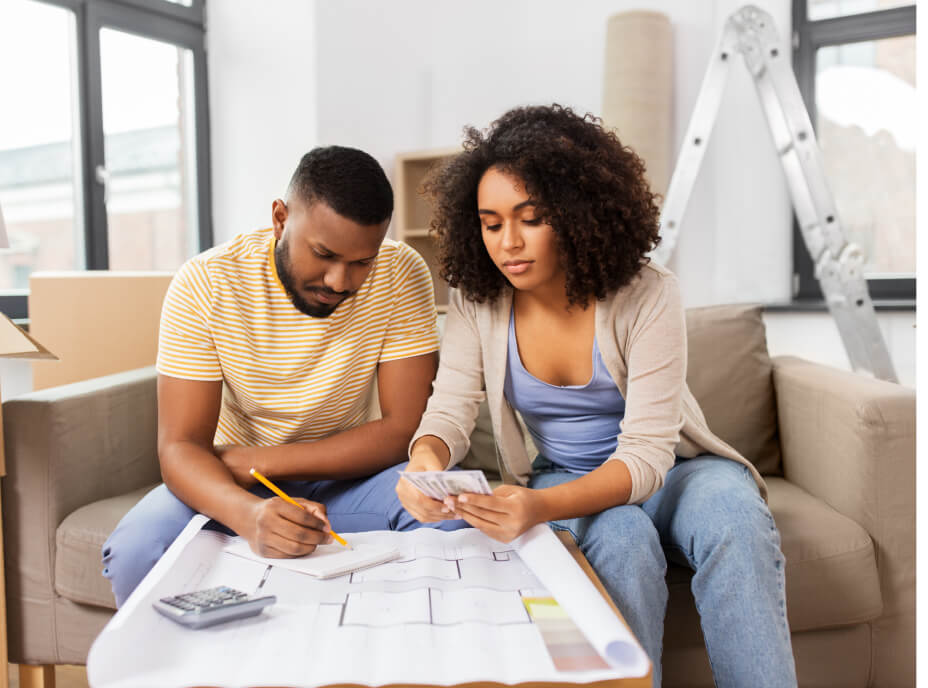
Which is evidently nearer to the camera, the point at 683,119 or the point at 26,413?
the point at 26,413

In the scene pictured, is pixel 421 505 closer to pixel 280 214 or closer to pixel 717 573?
pixel 717 573

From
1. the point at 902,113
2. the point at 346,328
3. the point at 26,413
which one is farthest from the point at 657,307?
the point at 902,113

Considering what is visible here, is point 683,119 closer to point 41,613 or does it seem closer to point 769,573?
point 769,573

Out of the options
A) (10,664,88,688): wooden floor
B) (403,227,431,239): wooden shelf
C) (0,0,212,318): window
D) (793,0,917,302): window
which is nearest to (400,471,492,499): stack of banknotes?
(10,664,88,688): wooden floor

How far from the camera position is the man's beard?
1.42 m

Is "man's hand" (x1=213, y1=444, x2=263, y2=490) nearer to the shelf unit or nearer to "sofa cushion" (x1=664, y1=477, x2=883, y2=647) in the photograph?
"sofa cushion" (x1=664, y1=477, x2=883, y2=647)

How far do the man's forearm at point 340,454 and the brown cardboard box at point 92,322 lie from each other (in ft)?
2.95

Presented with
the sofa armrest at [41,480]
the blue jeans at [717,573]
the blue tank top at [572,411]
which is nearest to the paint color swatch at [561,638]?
the blue jeans at [717,573]

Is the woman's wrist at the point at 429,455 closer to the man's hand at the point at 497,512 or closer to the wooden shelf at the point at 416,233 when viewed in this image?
the man's hand at the point at 497,512

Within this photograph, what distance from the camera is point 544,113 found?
1389mm

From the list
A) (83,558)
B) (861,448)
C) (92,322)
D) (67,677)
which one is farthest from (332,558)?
(92,322)

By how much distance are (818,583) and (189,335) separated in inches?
43.4

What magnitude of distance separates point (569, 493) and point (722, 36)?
1.98m

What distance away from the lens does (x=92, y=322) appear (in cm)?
211
